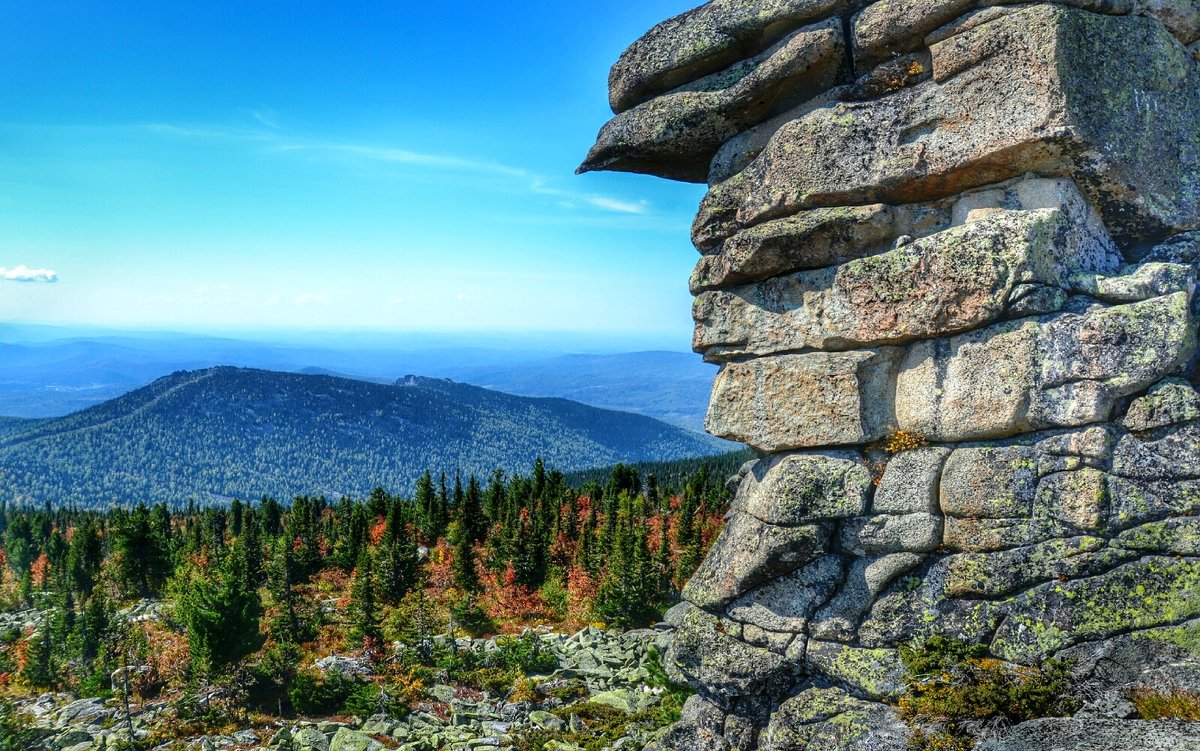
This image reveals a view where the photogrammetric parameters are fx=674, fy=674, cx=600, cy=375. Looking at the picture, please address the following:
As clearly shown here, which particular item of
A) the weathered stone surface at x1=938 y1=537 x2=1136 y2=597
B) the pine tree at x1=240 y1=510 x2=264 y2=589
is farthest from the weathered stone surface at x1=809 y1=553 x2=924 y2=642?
the pine tree at x1=240 y1=510 x2=264 y2=589

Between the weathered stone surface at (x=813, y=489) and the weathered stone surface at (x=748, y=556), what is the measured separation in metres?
0.35

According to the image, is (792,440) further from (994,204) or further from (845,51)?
(845,51)

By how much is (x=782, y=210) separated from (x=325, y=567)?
5685cm

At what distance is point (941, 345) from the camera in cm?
1568

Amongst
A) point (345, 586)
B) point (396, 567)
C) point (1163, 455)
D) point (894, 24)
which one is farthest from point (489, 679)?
point (894, 24)

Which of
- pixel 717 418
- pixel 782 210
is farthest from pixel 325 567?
pixel 782 210

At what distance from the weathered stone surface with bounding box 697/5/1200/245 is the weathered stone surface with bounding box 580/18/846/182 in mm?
1575

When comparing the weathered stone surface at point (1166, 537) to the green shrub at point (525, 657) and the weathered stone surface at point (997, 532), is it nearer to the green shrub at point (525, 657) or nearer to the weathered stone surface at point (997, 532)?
the weathered stone surface at point (997, 532)

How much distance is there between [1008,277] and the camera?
572 inches

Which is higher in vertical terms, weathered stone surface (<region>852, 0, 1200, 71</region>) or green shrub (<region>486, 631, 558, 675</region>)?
weathered stone surface (<region>852, 0, 1200, 71</region>)

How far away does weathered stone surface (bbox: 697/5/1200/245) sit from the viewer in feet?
47.5

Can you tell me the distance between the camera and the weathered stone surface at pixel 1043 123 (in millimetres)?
14477

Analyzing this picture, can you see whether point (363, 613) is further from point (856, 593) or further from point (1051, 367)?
point (1051, 367)

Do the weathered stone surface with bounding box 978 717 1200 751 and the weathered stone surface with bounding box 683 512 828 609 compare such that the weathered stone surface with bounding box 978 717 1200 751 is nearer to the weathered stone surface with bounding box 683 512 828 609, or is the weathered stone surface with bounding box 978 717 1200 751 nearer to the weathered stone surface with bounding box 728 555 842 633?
the weathered stone surface with bounding box 728 555 842 633
